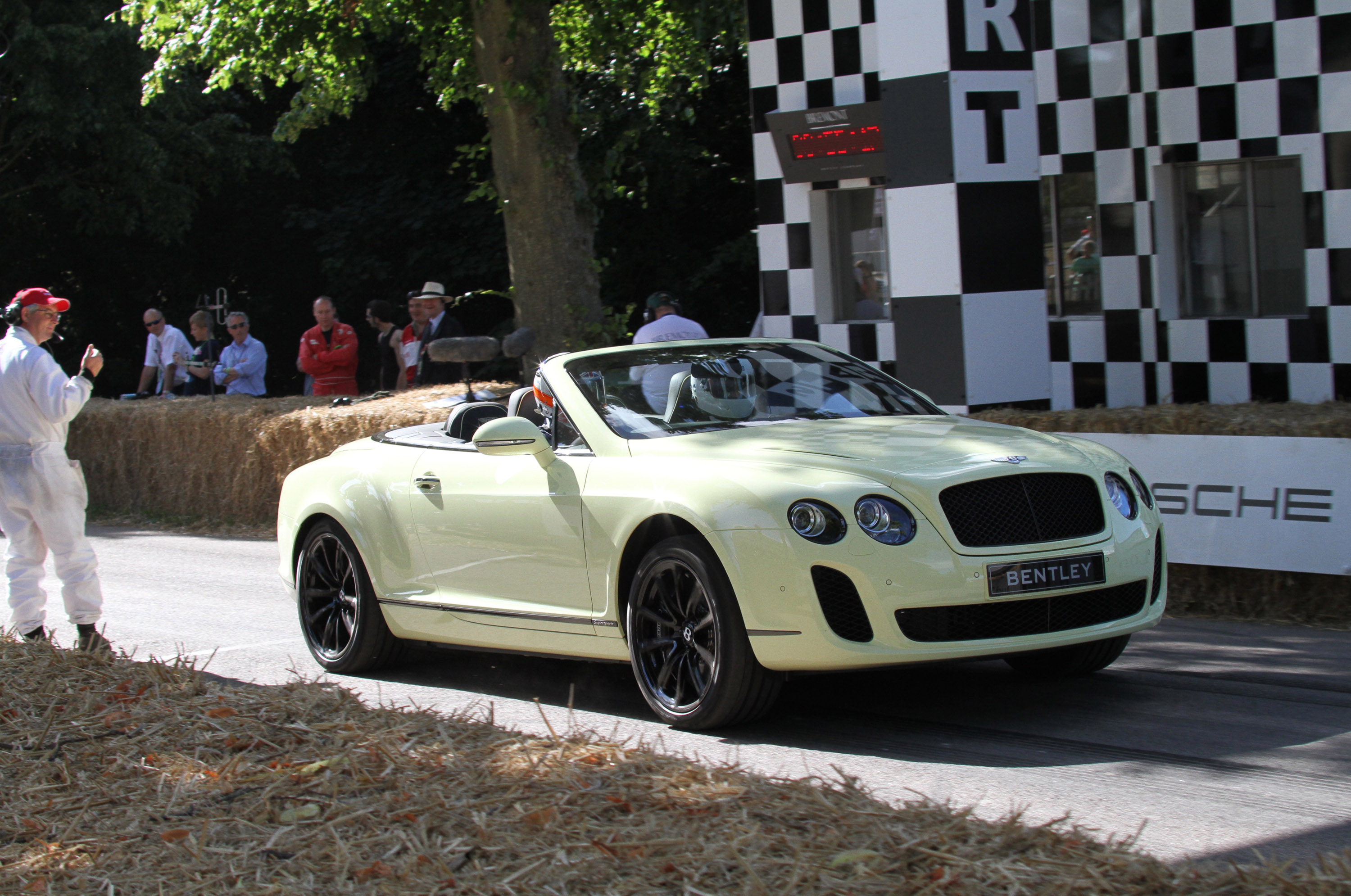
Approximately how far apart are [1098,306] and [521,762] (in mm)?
8591

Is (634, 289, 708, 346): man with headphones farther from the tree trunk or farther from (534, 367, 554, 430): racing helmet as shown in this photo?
(534, 367, 554, 430): racing helmet

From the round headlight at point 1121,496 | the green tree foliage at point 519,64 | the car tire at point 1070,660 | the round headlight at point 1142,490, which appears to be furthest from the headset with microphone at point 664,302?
the round headlight at point 1121,496

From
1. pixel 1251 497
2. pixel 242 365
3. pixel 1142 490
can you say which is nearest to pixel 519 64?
pixel 242 365

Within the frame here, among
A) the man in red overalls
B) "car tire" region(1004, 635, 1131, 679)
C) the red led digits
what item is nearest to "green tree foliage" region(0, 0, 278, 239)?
the man in red overalls

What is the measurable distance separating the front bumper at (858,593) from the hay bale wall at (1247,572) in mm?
2880

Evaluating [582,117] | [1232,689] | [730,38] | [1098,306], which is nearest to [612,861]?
[1232,689]

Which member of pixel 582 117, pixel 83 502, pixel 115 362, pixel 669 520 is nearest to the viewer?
pixel 669 520

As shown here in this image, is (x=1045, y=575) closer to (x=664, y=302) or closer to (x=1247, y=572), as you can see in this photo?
(x=1247, y=572)

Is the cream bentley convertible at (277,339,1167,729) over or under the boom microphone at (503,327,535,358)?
under

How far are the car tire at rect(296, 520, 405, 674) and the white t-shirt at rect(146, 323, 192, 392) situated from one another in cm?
1040

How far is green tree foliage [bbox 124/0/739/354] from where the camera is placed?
13.9 meters

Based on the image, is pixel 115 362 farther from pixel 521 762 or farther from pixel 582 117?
pixel 521 762

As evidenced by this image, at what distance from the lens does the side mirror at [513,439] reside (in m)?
5.97

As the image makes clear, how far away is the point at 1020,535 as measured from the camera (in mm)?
5199
